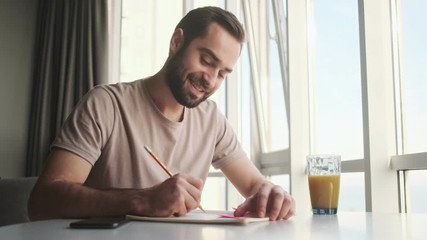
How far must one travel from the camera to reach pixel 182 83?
5.17ft

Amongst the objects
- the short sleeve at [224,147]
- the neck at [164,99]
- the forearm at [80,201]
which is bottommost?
the forearm at [80,201]

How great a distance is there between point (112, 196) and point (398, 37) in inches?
52.7

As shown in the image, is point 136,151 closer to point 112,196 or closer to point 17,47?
point 112,196

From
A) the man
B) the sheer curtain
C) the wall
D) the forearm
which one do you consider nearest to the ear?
the man

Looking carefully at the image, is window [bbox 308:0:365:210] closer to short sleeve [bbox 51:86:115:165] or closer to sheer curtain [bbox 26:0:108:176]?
short sleeve [bbox 51:86:115:165]

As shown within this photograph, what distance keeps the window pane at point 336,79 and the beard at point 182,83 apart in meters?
0.82

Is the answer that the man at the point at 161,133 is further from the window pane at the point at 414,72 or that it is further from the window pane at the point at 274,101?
the window pane at the point at 274,101

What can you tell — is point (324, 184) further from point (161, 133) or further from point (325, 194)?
point (161, 133)

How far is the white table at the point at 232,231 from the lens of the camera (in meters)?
0.72

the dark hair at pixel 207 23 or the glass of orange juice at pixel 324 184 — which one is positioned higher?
the dark hair at pixel 207 23

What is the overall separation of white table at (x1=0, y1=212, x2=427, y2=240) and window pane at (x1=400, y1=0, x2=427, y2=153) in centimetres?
84

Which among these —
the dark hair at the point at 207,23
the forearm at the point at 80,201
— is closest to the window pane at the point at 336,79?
the dark hair at the point at 207,23

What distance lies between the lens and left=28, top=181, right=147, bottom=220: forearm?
103 centimetres

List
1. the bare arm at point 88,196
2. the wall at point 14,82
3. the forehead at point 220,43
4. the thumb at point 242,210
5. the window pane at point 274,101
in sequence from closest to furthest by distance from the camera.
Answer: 1. the bare arm at point 88,196
2. the thumb at point 242,210
3. the forehead at point 220,43
4. the window pane at point 274,101
5. the wall at point 14,82
